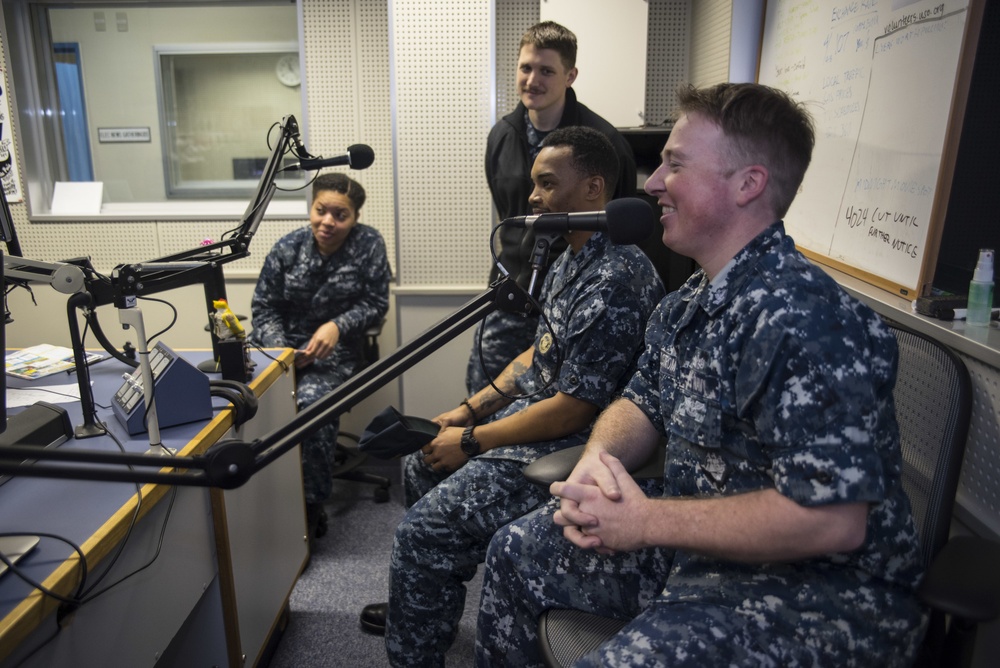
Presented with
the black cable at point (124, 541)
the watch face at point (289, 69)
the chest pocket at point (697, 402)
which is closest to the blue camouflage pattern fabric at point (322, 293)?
the watch face at point (289, 69)

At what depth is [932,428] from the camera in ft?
3.74

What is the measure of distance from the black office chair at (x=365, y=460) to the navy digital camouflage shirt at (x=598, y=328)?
3.76 ft

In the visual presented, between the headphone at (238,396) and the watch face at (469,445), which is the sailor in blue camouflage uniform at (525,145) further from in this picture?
the headphone at (238,396)

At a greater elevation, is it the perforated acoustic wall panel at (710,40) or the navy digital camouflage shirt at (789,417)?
the perforated acoustic wall panel at (710,40)

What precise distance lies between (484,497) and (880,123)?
124cm

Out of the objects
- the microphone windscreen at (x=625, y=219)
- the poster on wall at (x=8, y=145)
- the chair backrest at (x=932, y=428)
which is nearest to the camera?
the microphone windscreen at (x=625, y=219)

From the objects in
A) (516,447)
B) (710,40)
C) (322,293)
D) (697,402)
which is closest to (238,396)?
(516,447)

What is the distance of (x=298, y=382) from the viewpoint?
2643 millimetres

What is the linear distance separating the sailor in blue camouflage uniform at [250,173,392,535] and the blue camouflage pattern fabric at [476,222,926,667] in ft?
5.86

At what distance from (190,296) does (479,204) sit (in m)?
1.52

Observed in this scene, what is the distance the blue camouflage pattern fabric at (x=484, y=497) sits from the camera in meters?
1.59

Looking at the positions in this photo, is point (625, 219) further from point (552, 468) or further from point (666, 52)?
point (666, 52)

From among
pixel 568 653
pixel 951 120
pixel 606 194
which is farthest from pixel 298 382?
pixel 951 120

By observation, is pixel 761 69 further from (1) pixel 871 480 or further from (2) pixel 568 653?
(2) pixel 568 653
